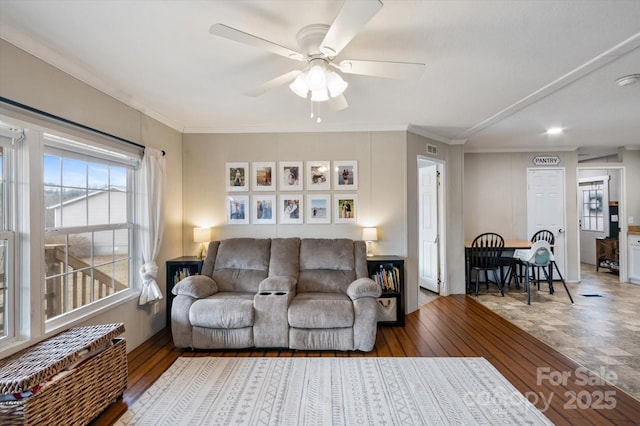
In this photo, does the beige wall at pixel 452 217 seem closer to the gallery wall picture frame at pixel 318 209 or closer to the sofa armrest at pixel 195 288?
the gallery wall picture frame at pixel 318 209

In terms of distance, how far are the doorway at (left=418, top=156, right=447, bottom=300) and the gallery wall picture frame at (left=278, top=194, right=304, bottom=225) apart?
6.90 feet

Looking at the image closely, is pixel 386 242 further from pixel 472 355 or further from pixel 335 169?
pixel 472 355

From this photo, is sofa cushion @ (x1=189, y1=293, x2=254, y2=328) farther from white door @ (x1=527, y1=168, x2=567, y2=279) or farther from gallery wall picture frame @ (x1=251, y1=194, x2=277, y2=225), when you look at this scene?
white door @ (x1=527, y1=168, x2=567, y2=279)

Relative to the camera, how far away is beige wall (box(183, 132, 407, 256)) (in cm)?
396


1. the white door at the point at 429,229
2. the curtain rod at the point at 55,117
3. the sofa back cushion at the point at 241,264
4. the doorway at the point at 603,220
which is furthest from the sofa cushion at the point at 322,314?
the doorway at the point at 603,220

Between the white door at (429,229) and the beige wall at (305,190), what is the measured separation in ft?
3.78

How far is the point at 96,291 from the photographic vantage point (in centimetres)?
270

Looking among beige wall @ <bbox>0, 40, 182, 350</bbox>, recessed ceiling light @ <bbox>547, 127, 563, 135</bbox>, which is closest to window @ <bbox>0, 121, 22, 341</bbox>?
beige wall @ <bbox>0, 40, 182, 350</bbox>

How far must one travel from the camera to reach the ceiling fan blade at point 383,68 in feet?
5.82

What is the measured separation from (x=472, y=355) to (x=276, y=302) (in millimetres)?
1905

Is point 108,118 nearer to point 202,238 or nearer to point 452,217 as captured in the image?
point 202,238

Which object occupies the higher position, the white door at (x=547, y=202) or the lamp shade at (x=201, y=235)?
the white door at (x=547, y=202)

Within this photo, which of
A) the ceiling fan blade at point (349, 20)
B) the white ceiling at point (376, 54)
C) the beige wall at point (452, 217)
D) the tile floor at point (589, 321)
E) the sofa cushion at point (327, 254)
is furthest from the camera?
the beige wall at point (452, 217)

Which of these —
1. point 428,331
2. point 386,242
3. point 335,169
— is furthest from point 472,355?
point 335,169
